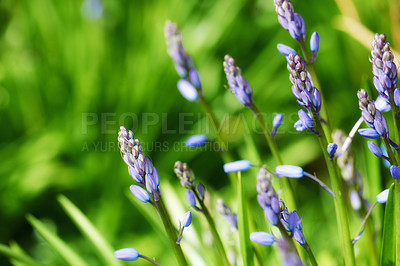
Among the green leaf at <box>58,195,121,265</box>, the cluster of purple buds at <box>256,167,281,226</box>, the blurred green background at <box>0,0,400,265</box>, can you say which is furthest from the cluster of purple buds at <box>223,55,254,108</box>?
the blurred green background at <box>0,0,400,265</box>

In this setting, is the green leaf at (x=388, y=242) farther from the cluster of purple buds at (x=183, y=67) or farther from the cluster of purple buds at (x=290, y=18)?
the cluster of purple buds at (x=183, y=67)

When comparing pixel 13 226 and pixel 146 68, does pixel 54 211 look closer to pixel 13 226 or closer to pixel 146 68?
pixel 13 226

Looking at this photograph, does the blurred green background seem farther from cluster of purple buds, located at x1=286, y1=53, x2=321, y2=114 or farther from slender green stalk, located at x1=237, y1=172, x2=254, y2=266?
cluster of purple buds, located at x1=286, y1=53, x2=321, y2=114

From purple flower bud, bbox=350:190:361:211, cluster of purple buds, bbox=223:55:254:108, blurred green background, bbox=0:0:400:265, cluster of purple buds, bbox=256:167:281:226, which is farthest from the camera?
blurred green background, bbox=0:0:400:265

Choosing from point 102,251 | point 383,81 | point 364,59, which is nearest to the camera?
point 383,81

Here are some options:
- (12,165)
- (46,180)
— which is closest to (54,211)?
(46,180)

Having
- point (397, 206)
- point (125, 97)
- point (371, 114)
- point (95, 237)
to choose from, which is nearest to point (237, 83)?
point (371, 114)

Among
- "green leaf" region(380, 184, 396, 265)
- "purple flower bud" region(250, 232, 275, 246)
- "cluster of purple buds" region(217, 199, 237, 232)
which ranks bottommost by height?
"green leaf" region(380, 184, 396, 265)

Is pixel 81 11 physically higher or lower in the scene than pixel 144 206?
higher
